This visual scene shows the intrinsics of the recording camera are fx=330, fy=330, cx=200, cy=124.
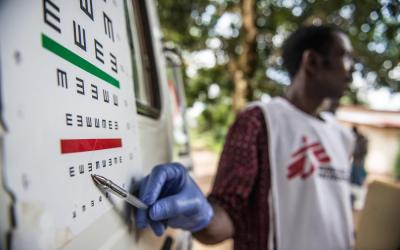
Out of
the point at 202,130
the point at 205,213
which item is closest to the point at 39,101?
the point at 205,213

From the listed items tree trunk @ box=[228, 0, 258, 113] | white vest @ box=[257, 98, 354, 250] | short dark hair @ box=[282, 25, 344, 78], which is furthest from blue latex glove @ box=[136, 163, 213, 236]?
tree trunk @ box=[228, 0, 258, 113]

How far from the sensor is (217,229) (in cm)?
136

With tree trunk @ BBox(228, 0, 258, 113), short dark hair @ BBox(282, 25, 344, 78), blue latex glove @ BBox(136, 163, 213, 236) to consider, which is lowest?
blue latex glove @ BBox(136, 163, 213, 236)

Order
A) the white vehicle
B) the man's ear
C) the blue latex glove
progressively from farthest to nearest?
1. the man's ear
2. the blue latex glove
3. the white vehicle

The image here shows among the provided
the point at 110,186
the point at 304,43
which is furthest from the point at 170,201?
the point at 304,43

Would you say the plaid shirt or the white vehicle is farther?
the plaid shirt

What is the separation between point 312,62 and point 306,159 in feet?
2.38

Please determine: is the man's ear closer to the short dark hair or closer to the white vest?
the short dark hair

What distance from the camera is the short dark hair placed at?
207 centimetres

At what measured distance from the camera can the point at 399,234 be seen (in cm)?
129

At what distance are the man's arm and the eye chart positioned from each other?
0.70 metres

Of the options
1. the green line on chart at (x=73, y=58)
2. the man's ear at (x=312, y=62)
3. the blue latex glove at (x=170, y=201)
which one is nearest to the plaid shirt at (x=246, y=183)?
the blue latex glove at (x=170, y=201)

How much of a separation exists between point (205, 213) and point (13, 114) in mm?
Answer: 833

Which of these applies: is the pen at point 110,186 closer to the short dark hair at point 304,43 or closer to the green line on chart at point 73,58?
the green line on chart at point 73,58
